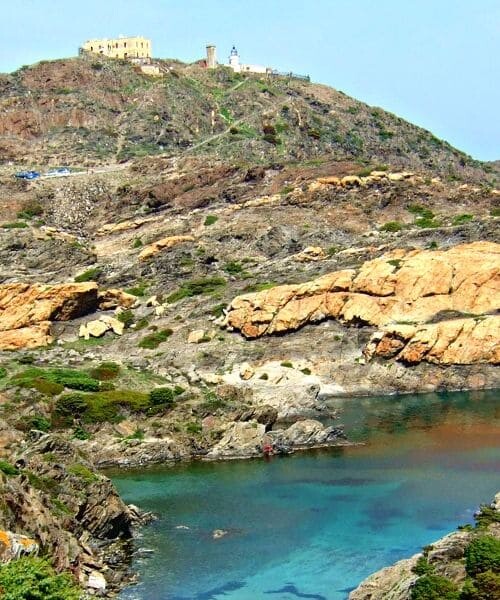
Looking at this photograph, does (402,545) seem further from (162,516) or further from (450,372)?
(450,372)

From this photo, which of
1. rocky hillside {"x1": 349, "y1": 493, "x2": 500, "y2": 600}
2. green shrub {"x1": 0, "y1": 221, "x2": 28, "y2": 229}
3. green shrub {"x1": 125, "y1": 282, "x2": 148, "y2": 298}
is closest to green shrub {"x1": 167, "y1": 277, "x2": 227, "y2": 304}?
green shrub {"x1": 125, "y1": 282, "x2": 148, "y2": 298}

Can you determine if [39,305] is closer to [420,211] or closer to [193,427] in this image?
[193,427]

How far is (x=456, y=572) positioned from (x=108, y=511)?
23772 mm

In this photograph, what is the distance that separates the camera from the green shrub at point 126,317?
122m

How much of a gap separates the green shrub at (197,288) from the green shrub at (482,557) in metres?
86.9

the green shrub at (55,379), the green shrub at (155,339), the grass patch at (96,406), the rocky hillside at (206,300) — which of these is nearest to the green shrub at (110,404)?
the grass patch at (96,406)

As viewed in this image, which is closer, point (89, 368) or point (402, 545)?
point (402, 545)

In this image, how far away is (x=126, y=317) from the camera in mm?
123062

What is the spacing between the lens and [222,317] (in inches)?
4675

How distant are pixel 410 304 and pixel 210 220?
46.1 m

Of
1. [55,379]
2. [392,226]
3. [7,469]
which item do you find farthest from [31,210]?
[7,469]

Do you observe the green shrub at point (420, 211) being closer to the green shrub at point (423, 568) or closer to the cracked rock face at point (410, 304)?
the cracked rock face at point (410, 304)

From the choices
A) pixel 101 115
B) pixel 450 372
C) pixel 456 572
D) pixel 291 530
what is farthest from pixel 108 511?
pixel 101 115

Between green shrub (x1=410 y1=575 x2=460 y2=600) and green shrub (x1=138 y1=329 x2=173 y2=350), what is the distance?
74869mm
